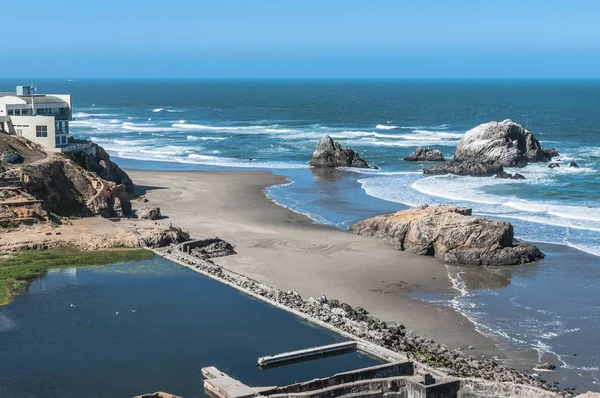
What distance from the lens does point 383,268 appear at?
48250mm

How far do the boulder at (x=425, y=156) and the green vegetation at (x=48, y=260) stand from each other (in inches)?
2010

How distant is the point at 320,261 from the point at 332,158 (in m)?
41.6

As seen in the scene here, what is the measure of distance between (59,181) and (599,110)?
5455 inches

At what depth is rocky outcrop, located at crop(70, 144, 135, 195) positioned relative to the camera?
216 feet

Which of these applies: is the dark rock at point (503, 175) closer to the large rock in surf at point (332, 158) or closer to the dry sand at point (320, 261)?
the large rock in surf at point (332, 158)

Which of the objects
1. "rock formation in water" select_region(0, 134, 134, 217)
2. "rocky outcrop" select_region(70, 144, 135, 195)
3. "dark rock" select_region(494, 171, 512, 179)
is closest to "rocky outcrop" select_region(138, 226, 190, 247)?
"rock formation in water" select_region(0, 134, 134, 217)

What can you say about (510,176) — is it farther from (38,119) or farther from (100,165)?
(38,119)

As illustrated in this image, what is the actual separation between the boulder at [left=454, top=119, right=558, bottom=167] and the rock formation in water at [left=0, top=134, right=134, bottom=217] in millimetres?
→ 43689

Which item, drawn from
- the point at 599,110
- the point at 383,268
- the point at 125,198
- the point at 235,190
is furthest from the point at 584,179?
the point at 599,110

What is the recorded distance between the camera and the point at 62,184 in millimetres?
57062

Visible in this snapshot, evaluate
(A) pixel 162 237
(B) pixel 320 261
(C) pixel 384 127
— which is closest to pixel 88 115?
(C) pixel 384 127

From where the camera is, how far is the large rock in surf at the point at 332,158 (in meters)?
89.9

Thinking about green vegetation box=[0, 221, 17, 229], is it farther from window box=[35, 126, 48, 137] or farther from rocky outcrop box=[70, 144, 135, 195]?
window box=[35, 126, 48, 137]

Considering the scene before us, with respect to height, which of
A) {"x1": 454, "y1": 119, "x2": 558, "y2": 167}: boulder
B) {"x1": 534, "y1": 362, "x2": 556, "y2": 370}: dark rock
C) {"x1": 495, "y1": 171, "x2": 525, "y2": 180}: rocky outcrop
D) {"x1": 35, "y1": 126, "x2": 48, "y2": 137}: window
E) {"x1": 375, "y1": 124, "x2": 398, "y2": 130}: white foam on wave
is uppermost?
{"x1": 35, "y1": 126, "x2": 48, "y2": 137}: window
